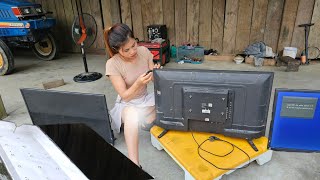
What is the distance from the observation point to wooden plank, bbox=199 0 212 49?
14.0ft

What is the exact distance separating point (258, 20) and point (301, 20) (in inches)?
25.9

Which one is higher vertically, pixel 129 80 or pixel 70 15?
pixel 70 15

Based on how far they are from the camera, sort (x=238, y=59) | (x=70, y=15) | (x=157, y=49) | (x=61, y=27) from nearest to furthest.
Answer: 1. (x=157, y=49)
2. (x=238, y=59)
3. (x=70, y=15)
4. (x=61, y=27)

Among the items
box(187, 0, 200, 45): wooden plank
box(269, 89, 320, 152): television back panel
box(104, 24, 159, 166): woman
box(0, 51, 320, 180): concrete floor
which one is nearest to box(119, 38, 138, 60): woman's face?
box(104, 24, 159, 166): woman

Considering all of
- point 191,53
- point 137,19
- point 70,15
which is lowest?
point 191,53

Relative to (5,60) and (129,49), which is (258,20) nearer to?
(129,49)

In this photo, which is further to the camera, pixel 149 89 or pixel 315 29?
pixel 315 29

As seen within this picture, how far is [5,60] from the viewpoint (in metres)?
3.91

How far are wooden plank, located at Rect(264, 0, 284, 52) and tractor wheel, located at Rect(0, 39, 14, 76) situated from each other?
14.4 feet

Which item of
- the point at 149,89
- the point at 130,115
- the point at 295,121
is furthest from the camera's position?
the point at 149,89

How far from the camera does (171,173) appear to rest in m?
1.74

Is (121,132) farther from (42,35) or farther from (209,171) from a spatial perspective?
(42,35)

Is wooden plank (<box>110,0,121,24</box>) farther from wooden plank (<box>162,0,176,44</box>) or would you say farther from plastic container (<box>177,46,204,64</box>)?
plastic container (<box>177,46,204,64</box>)

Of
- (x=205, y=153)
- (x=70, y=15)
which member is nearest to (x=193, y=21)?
(x=70, y=15)
